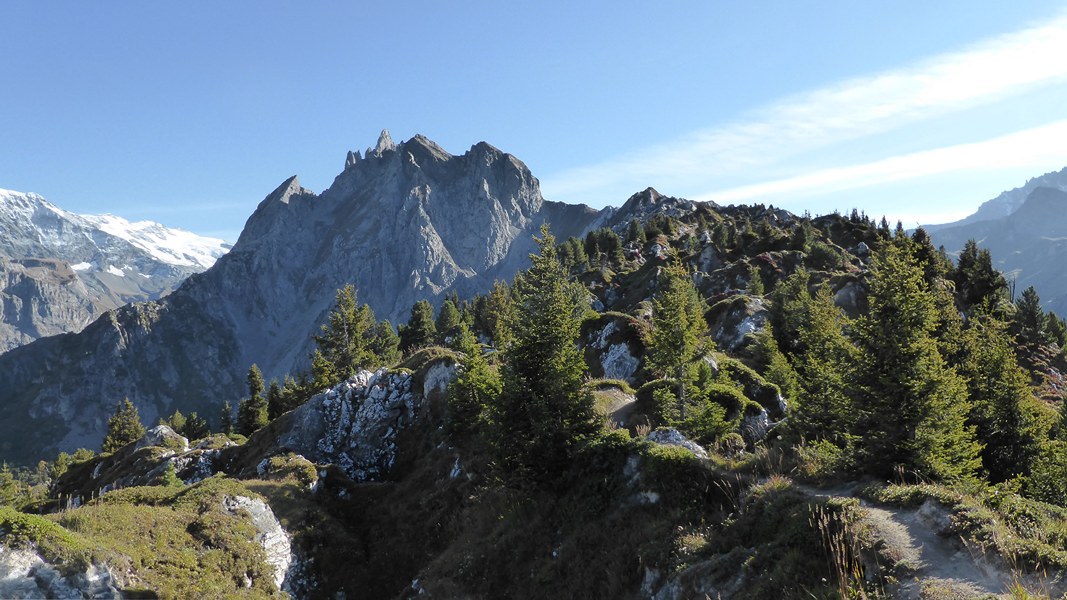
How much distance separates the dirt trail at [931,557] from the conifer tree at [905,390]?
4.34 metres

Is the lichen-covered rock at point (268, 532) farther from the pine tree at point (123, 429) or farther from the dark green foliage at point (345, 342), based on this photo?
the pine tree at point (123, 429)

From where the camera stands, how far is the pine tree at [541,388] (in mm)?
19594

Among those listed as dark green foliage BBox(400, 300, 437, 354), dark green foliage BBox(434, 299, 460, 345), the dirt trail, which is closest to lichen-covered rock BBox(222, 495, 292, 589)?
the dirt trail

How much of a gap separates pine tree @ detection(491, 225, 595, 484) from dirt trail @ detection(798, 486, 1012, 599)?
10806 mm

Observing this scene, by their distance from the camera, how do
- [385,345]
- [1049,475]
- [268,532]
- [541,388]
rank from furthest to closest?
[385,345], [268,532], [541,388], [1049,475]

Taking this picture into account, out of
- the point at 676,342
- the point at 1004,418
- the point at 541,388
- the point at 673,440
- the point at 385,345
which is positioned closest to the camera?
the point at 673,440

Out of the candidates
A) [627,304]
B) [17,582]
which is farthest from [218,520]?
[627,304]

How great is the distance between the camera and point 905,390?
Answer: 52.4ft

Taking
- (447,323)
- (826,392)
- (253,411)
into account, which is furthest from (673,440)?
(447,323)

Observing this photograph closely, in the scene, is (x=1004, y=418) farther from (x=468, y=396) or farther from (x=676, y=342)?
(x=468, y=396)

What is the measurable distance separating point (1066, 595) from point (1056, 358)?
3357 inches

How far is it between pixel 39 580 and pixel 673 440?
1974cm

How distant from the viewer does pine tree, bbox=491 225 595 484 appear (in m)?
19.6

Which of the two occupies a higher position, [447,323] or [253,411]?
[447,323]
